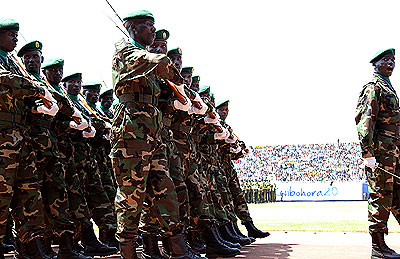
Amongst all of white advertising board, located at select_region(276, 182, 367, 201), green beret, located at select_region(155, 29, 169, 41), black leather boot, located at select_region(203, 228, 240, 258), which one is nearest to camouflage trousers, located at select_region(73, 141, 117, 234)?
black leather boot, located at select_region(203, 228, 240, 258)

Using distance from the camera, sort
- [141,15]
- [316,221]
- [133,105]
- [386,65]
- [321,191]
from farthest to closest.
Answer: [321,191] → [316,221] → [386,65] → [141,15] → [133,105]

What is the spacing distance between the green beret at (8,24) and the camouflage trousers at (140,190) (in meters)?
1.72

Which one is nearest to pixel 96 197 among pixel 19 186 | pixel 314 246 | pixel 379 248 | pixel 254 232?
pixel 19 186

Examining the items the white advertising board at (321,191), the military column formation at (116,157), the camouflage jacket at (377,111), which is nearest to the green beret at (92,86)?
the military column formation at (116,157)

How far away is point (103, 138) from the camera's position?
646 centimetres

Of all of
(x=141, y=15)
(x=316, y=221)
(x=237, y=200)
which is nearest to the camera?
(x=141, y=15)

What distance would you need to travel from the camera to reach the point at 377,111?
5.34 m

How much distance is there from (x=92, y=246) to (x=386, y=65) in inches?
159

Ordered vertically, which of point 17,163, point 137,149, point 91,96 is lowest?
point 17,163

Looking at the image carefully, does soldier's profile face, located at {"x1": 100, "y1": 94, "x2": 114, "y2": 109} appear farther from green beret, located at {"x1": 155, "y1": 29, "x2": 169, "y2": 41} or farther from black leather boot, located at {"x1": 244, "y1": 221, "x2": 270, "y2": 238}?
black leather boot, located at {"x1": 244, "y1": 221, "x2": 270, "y2": 238}

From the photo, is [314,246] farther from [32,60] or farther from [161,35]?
[32,60]

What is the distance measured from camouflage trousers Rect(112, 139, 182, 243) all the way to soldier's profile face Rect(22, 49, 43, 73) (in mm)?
1987

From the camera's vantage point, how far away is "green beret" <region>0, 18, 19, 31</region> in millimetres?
4692

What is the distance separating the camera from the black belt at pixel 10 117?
14.4 feet
